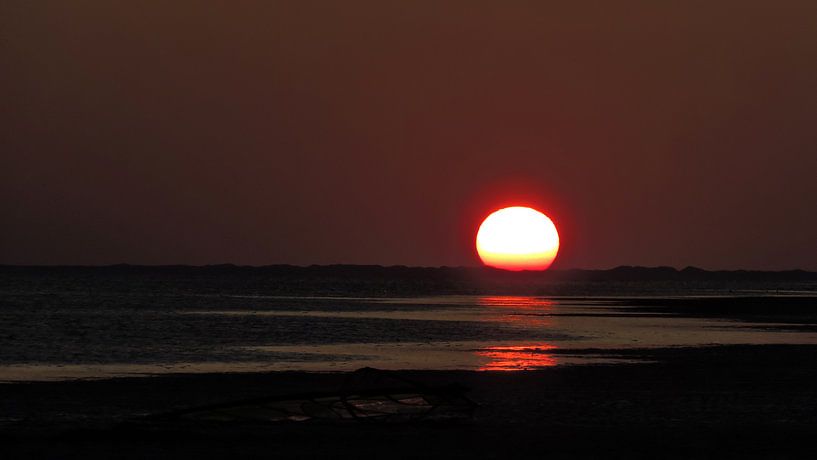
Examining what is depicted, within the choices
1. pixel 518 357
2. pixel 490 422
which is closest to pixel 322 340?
pixel 518 357

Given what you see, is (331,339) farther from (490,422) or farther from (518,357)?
(490,422)

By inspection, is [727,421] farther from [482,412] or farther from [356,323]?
[356,323]

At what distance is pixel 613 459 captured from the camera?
64.9 ft

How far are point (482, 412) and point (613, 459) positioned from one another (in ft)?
21.5

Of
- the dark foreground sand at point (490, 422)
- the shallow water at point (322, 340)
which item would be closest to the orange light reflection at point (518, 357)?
the shallow water at point (322, 340)

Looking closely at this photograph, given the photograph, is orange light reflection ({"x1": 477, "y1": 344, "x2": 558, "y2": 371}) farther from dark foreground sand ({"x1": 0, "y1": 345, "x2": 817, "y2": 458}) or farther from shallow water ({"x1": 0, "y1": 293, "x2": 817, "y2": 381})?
dark foreground sand ({"x1": 0, "y1": 345, "x2": 817, "y2": 458})

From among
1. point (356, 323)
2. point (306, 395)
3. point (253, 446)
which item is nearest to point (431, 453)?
point (253, 446)

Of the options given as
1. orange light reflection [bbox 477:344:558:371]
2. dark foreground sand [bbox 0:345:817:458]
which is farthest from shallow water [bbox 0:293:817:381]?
dark foreground sand [bbox 0:345:817:458]

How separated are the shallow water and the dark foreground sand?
15.9 ft

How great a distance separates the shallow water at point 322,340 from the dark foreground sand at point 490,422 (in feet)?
15.9

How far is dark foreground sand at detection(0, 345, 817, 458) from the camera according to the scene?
20641 millimetres

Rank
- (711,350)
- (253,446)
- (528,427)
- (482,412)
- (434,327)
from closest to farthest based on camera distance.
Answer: (253,446) < (528,427) < (482,412) < (711,350) < (434,327)

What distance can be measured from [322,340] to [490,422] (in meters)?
30.9

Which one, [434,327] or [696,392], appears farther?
[434,327]
